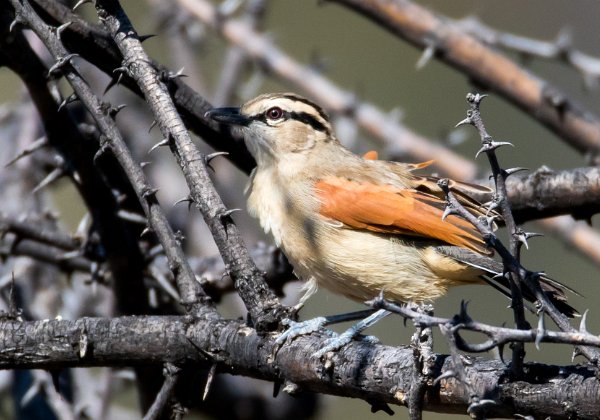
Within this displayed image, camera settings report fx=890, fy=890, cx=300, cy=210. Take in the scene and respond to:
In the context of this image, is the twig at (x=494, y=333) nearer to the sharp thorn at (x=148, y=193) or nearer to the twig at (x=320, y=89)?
the sharp thorn at (x=148, y=193)

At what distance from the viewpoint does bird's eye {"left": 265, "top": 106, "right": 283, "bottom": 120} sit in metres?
5.46

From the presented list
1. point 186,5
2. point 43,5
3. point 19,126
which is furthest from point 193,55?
point 43,5

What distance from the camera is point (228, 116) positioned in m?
4.86

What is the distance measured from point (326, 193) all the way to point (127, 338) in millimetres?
Result: 1845

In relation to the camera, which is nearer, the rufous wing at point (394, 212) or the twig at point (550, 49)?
the rufous wing at point (394, 212)

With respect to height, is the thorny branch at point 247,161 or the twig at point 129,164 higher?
the thorny branch at point 247,161

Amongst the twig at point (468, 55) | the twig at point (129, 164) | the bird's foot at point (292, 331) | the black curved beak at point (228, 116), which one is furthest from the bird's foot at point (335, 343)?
the twig at point (468, 55)

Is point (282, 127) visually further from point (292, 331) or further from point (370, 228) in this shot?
point (292, 331)

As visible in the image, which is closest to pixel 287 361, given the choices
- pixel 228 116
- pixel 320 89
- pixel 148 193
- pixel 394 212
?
pixel 148 193

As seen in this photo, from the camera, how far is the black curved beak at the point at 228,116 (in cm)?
470

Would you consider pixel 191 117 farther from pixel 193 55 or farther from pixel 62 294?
pixel 193 55

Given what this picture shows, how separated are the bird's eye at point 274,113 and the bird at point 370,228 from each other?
0.16 m

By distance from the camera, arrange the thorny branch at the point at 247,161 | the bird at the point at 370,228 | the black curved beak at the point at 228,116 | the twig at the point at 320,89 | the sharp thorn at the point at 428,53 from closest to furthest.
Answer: the thorny branch at the point at 247,161 → the bird at the point at 370,228 → the black curved beak at the point at 228,116 → the sharp thorn at the point at 428,53 → the twig at the point at 320,89

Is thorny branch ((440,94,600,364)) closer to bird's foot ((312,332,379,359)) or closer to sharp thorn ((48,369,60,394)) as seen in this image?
bird's foot ((312,332,379,359))
